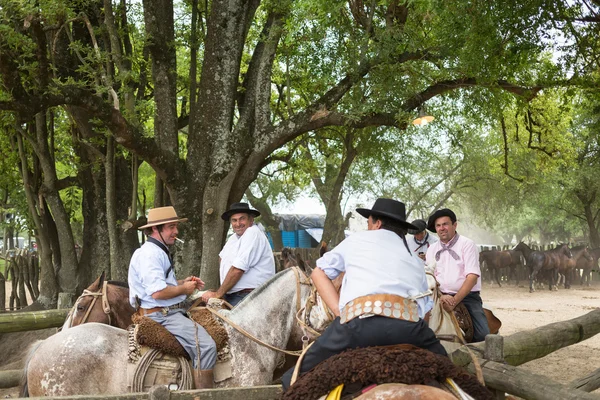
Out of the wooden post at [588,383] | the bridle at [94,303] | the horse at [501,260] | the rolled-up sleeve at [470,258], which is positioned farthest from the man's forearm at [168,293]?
the horse at [501,260]

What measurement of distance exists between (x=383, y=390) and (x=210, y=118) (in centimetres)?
877

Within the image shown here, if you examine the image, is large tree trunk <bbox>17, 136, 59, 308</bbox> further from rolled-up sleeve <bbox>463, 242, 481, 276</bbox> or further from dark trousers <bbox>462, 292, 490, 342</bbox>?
rolled-up sleeve <bbox>463, 242, 481, 276</bbox>

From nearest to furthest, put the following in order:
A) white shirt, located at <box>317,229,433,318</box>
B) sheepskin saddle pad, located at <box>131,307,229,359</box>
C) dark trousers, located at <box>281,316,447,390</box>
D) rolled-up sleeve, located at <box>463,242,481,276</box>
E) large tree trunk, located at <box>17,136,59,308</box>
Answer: dark trousers, located at <box>281,316,447,390</box> < white shirt, located at <box>317,229,433,318</box> < sheepskin saddle pad, located at <box>131,307,229,359</box> < rolled-up sleeve, located at <box>463,242,481,276</box> < large tree trunk, located at <box>17,136,59,308</box>

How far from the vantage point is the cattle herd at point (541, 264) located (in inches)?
1014

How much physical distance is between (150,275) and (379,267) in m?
2.23

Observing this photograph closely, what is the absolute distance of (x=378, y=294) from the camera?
3.69 metres

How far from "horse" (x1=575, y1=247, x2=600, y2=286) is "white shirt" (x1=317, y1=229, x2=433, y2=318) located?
2493cm

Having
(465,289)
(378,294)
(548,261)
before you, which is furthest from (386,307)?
(548,261)

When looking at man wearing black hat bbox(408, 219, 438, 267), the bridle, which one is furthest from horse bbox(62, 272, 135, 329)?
man wearing black hat bbox(408, 219, 438, 267)

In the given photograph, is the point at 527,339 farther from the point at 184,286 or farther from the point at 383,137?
the point at 383,137

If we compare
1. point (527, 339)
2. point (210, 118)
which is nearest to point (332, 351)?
point (527, 339)

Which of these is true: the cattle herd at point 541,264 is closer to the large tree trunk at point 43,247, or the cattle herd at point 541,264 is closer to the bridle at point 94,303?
the large tree trunk at point 43,247

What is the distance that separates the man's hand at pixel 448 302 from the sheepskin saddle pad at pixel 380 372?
101 inches

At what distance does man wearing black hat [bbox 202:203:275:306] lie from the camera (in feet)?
21.8
